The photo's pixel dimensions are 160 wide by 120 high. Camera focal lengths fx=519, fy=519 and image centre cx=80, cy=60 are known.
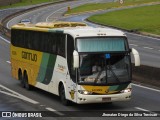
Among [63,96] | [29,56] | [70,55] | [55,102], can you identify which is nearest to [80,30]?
[70,55]

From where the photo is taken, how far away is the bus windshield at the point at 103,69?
18297mm

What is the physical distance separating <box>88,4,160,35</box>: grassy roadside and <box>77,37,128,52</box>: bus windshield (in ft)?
137

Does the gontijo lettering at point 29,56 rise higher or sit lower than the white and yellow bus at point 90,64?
lower

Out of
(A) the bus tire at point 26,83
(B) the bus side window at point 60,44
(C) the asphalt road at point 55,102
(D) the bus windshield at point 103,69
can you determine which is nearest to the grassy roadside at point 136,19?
(A) the bus tire at point 26,83

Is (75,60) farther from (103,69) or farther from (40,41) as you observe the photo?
(40,41)

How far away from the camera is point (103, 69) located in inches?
723

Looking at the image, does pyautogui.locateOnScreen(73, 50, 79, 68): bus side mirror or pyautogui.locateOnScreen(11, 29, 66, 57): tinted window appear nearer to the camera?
pyautogui.locateOnScreen(73, 50, 79, 68): bus side mirror

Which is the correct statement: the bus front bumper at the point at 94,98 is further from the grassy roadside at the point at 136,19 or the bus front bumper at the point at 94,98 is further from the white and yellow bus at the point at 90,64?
the grassy roadside at the point at 136,19

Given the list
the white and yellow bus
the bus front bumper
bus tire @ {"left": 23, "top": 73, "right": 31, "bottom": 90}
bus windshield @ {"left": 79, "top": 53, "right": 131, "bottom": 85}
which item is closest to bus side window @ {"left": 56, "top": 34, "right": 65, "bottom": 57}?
the white and yellow bus

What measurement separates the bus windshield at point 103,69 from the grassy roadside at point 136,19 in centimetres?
4192

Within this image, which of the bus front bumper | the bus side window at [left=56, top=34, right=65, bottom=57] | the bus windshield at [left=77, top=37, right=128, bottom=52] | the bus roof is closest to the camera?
the bus front bumper

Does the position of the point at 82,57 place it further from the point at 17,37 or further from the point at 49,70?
the point at 17,37

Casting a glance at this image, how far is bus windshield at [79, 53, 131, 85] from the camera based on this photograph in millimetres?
18297

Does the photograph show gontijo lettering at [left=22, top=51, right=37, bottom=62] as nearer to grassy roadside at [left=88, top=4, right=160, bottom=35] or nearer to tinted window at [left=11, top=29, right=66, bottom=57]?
tinted window at [left=11, top=29, right=66, bottom=57]
